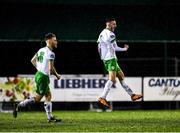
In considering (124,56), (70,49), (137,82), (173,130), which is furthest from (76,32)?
(173,130)

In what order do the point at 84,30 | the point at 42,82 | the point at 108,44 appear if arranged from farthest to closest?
the point at 84,30 < the point at 108,44 < the point at 42,82

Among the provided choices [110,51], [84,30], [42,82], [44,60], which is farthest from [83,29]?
[42,82]

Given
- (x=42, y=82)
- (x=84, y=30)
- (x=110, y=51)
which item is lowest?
(x=42, y=82)

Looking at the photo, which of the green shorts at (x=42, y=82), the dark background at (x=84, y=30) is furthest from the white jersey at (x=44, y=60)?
the dark background at (x=84, y=30)

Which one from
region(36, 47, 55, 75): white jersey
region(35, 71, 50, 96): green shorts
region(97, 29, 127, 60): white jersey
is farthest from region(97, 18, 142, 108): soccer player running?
region(36, 47, 55, 75): white jersey

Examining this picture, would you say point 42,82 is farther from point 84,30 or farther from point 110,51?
point 84,30

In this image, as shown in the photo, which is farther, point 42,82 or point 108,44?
point 108,44

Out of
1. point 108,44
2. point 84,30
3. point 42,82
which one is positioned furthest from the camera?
point 84,30

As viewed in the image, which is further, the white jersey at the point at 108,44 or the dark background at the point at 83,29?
the dark background at the point at 83,29

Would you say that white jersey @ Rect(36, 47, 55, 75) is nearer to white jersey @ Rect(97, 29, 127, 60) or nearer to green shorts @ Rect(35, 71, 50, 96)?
green shorts @ Rect(35, 71, 50, 96)

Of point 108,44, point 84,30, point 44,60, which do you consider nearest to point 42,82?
point 44,60

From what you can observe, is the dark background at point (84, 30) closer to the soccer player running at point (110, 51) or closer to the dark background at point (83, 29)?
the dark background at point (83, 29)

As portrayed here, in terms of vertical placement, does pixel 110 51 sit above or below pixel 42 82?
above

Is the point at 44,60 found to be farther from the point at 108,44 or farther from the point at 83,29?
the point at 83,29
